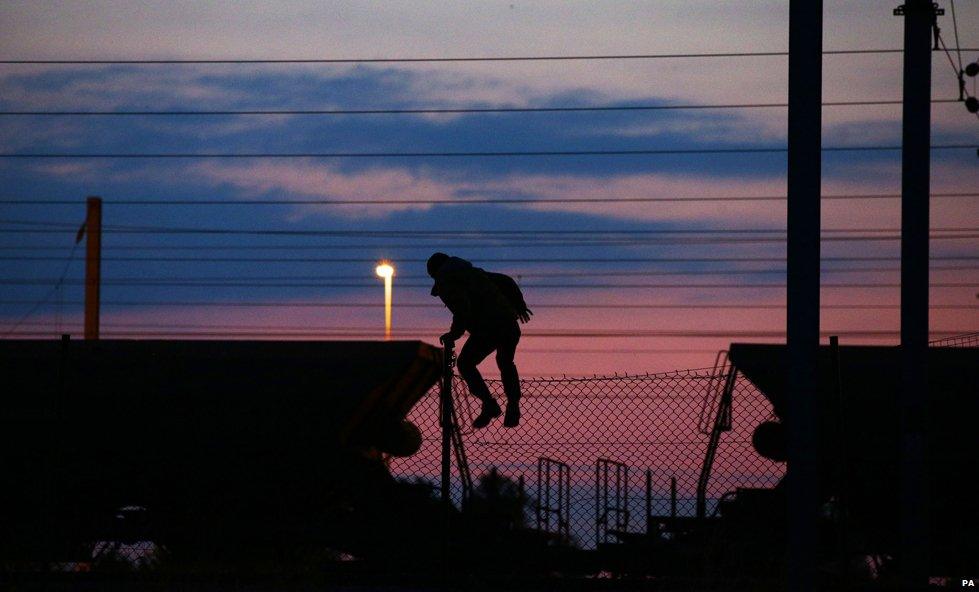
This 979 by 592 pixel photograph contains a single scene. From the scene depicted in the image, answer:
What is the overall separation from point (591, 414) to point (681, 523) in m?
1.53

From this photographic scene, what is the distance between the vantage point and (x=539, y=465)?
11.9 m

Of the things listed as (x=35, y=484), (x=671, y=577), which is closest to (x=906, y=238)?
(x=671, y=577)

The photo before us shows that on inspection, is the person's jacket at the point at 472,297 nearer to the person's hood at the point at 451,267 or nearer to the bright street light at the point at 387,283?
the person's hood at the point at 451,267

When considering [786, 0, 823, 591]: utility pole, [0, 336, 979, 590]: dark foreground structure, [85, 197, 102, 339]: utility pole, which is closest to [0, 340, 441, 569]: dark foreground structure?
[0, 336, 979, 590]: dark foreground structure

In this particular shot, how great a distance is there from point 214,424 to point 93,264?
19.4 metres

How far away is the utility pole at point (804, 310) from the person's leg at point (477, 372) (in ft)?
17.0

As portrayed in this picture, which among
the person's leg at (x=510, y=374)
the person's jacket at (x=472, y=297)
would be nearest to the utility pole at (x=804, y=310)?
the person's leg at (x=510, y=374)

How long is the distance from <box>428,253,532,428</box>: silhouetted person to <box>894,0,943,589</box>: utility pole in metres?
3.48

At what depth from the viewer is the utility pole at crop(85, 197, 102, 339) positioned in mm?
30453

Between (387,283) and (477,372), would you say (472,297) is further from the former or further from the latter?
(387,283)

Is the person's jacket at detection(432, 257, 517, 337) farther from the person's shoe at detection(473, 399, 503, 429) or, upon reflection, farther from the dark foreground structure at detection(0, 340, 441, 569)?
the dark foreground structure at detection(0, 340, 441, 569)

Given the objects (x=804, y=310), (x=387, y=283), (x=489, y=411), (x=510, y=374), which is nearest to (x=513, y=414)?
(x=489, y=411)

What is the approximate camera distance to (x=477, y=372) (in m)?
11.6

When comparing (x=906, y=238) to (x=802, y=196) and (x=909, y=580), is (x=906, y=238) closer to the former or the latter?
(x=909, y=580)
